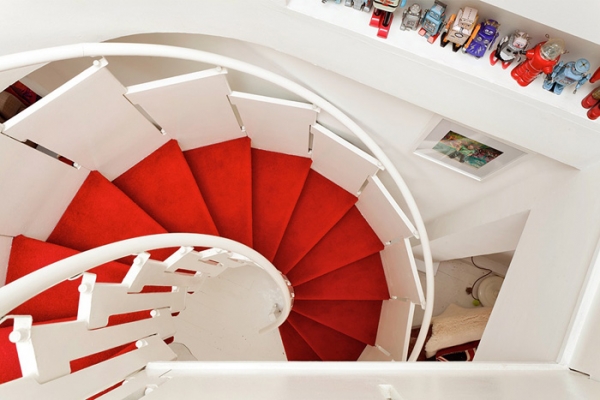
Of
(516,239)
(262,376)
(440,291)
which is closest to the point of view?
(262,376)

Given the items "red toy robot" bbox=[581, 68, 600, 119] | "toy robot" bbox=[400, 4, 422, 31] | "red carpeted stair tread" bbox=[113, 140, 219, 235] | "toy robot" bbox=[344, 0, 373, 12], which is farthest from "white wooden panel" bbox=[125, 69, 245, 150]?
"red toy robot" bbox=[581, 68, 600, 119]

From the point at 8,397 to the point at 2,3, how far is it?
2067mm

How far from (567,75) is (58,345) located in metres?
2.51

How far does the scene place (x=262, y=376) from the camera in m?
1.72

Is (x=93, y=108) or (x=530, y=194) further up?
(x=530, y=194)

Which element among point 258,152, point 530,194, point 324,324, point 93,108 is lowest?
point 324,324

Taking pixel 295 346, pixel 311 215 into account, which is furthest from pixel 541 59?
pixel 295 346

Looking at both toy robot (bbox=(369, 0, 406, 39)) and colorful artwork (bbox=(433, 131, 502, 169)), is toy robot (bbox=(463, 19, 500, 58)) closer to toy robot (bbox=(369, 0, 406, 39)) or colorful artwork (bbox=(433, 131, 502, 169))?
toy robot (bbox=(369, 0, 406, 39))

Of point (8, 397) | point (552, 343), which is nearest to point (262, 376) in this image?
point (8, 397)

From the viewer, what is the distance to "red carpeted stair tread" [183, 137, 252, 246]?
12.4ft

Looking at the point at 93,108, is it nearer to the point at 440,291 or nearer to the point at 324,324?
the point at 324,324

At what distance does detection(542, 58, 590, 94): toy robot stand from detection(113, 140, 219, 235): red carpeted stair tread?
2.63 metres

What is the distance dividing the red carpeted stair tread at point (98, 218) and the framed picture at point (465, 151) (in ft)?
7.62

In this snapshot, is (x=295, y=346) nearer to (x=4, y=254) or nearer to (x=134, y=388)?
(x=4, y=254)
